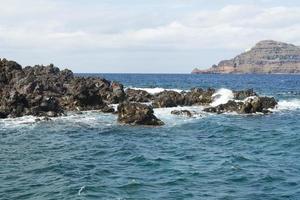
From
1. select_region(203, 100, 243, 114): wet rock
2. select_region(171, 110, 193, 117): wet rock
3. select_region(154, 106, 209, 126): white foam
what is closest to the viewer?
select_region(154, 106, 209, 126): white foam

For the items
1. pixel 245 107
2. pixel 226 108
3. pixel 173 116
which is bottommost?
pixel 173 116

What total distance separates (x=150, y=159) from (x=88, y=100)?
33648 mm

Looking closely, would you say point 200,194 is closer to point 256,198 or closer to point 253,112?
point 256,198

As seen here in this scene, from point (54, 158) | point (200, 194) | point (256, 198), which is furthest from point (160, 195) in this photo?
point (54, 158)

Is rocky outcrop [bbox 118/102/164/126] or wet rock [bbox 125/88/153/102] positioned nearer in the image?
rocky outcrop [bbox 118/102/164/126]

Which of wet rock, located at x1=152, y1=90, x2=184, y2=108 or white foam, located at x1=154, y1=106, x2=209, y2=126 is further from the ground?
wet rock, located at x1=152, y1=90, x2=184, y2=108

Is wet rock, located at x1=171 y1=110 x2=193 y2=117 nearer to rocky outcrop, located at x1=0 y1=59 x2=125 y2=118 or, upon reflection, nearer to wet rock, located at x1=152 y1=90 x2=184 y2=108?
wet rock, located at x1=152 y1=90 x2=184 y2=108

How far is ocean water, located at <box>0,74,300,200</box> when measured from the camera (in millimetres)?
25688

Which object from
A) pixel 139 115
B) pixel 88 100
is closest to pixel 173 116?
pixel 139 115

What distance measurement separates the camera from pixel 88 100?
2579 inches

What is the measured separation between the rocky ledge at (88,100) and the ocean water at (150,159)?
2802 mm

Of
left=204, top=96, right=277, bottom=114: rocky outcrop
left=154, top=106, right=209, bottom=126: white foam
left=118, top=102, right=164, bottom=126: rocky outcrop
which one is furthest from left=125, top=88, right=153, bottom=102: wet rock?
left=118, top=102, right=164, bottom=126: rocky outcrop

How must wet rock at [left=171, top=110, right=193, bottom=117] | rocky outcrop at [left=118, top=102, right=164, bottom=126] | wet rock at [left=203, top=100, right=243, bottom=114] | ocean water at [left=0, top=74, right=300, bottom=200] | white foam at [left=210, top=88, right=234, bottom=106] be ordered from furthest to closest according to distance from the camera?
white foam at [left=210, top=88, right=234, bottom=106], wet rock at [left=203, top=100, right=243, bottom=114], wet rock at [left=171, top=110, right=193, bottom=117], rocky outcrop at [left=118, top=102, right=164, bottom=126], ocean water at [left=0, top=74, right=300, bottom=200]

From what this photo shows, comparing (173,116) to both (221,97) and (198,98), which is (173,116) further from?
(221,97)
